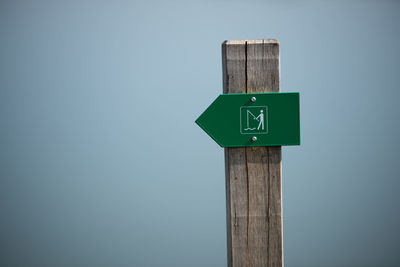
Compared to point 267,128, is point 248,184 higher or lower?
lower

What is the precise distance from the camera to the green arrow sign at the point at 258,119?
78 centimetres

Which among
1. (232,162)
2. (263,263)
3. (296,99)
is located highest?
(296,99)

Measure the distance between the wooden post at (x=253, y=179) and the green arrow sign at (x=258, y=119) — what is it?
0.02 m

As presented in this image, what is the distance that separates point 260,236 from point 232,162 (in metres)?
0.17

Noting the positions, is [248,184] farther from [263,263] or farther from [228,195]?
[263,263]

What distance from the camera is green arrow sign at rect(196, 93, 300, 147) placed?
779 mm

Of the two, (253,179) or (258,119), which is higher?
(258,119)

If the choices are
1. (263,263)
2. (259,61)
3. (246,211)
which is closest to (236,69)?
(259,61)

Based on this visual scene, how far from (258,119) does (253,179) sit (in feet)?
0.41

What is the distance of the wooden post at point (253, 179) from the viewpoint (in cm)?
78

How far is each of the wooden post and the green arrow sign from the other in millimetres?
18

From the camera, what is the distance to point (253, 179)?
2.60 feet

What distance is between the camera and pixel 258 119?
783 mm

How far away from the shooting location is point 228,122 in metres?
0.79
